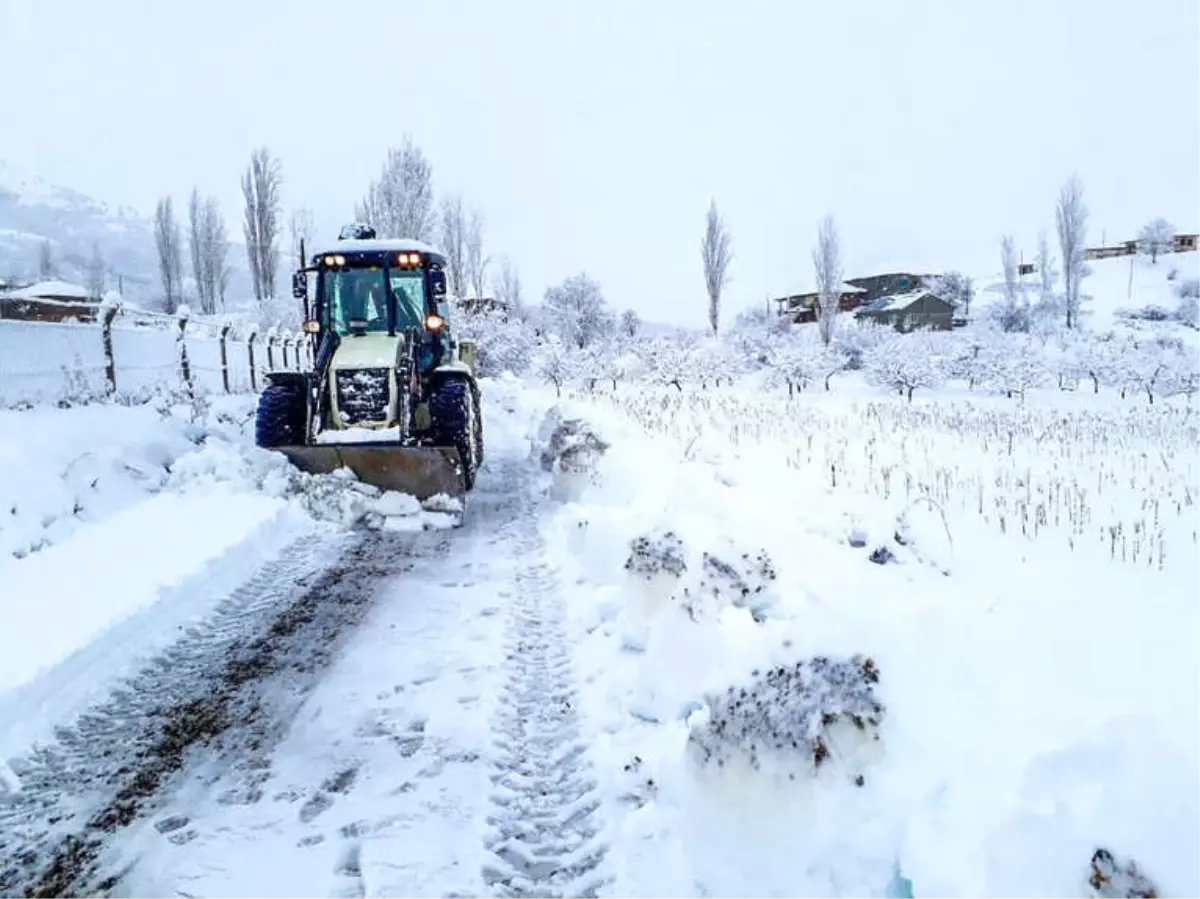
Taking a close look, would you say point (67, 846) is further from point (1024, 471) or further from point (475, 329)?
point (475, 329)

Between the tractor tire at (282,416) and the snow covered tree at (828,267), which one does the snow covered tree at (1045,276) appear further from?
the tractor tire at (282,416)

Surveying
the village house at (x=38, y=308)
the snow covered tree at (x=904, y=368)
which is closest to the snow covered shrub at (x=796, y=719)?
the village house at (x=38, y=308)

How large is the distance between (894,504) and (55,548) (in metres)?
6.66

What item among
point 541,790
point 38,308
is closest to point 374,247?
point 541,790

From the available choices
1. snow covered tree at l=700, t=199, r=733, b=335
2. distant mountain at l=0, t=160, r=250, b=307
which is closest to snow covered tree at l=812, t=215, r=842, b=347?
snow covered tree at l=700, t=199, r=733, b=335

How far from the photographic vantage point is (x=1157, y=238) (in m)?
69.2

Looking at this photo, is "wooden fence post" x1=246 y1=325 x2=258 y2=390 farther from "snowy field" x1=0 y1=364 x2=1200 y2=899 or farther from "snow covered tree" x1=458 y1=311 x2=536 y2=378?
"snow covered tree" x1=458 y1=311 x2=536 y2=378

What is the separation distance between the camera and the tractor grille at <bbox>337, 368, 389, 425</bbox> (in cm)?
844

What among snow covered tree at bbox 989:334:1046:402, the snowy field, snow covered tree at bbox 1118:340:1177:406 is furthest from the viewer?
snow covered tree at bbox 989:334:1046:402

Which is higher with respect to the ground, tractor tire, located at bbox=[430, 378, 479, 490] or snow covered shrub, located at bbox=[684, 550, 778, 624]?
tractor tire, located at bbox=[430, 378, 479, 490]

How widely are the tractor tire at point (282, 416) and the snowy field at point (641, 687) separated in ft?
4.36

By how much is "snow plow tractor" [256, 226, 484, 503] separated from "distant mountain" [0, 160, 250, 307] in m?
78.1

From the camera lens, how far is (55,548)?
21.4 feet

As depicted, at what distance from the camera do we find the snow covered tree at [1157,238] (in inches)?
2726
